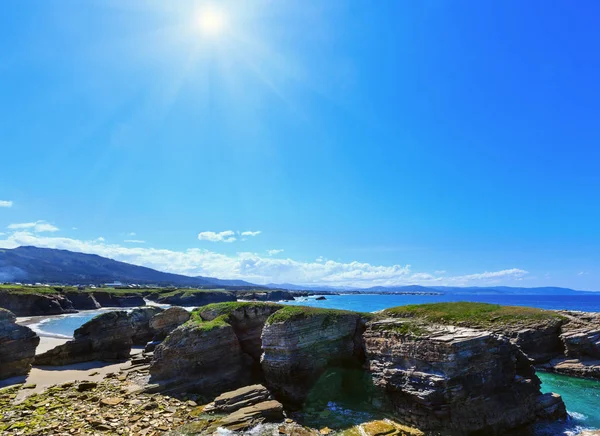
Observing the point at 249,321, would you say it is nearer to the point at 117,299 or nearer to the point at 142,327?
the point at 142,327

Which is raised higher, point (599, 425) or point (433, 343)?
point (433, 343)

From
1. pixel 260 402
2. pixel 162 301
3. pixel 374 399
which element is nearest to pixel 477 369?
pixel 374 399

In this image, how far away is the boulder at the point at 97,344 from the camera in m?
32.8

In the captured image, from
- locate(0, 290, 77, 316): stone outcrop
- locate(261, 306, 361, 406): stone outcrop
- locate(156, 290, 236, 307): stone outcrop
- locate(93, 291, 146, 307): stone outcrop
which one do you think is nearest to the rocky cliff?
locate(261, 306, 361, 406): stone outcrop

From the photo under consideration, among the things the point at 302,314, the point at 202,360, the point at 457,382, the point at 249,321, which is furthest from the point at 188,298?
the point at 457,382

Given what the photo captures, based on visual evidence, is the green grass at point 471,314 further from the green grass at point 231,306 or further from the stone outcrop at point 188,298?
the stone outcrop at point 188,298

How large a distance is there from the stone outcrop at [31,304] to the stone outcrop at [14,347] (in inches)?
2718

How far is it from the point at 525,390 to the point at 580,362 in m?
21.5

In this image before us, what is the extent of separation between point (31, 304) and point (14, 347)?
74.1m

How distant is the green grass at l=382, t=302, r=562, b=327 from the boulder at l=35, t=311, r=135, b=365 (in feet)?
92.1

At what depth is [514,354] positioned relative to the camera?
20.3m

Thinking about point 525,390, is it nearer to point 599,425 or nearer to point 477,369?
point 477,369

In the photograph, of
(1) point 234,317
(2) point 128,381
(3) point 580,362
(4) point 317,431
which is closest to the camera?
(4) point 317,431

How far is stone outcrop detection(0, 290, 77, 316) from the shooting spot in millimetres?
Answer: 81688
